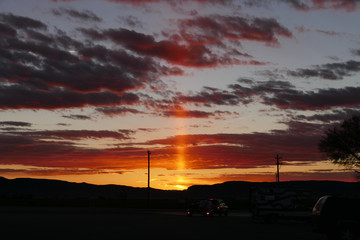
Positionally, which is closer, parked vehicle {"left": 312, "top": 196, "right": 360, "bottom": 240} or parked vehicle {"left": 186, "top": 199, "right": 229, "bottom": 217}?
parked vehicle {"left": 312, "top": 196, "right": 360, "bottom": 240}

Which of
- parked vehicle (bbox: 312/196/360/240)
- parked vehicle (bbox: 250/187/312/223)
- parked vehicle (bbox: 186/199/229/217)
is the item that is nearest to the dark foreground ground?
parked vehicle (bbox: 250/187/312/223)

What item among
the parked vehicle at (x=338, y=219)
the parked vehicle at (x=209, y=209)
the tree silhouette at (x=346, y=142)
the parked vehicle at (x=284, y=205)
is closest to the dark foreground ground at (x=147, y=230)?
the parked vehicle at (x=284, y=205)

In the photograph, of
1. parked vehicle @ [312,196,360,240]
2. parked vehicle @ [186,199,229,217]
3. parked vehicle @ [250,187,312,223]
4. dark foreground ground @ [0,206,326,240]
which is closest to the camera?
parked vehicle @ [312,196,360,240]

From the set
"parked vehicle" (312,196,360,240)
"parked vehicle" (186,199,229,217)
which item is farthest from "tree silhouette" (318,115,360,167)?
"parked vehicle" (312,196,360,240)

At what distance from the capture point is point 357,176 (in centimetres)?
7562

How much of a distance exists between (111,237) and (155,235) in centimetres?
227

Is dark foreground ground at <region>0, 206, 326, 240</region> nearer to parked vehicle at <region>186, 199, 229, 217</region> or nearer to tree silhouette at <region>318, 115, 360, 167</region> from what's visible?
parked vehicle at <region>186, 199, 229, 217</region>

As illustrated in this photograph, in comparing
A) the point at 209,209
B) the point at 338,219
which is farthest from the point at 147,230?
the point at 209,209

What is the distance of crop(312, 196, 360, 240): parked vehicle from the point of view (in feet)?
69.9

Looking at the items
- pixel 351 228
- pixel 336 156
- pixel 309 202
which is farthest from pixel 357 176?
pixel 351 228

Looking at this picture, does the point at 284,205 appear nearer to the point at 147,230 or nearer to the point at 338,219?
the point at 147,230

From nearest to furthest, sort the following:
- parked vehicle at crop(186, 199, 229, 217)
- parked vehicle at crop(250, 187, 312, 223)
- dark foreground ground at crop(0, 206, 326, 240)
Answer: dark foreground ground at crop(0, 206, 326, 240), parked vehicle at crop(250, 187, 312, 223), parked vehicle at crop(186, 199, 229, 217)

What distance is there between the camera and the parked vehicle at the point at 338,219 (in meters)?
21.3

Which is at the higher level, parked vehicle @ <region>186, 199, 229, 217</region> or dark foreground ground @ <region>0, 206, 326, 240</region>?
parked vehicle @ <region>186, 199, 229, 217</region>
